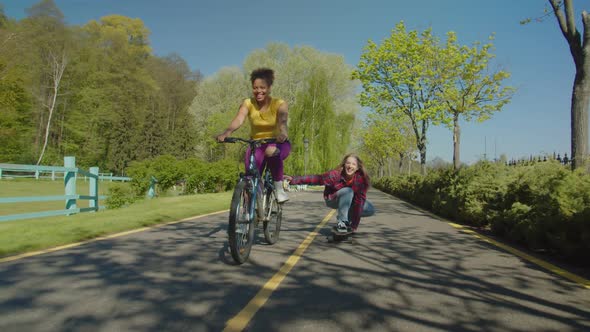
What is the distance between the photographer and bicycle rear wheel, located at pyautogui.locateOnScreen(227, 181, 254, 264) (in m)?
4.83

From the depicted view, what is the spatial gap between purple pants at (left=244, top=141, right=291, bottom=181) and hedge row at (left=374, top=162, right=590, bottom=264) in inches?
156

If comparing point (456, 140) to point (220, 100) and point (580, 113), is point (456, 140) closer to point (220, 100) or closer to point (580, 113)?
point (580, 113)

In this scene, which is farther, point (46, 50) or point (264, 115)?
point (46, 50)

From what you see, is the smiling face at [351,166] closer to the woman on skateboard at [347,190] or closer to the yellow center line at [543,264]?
the woman on skateboard at [347,190]

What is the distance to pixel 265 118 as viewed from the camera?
5.94 metres

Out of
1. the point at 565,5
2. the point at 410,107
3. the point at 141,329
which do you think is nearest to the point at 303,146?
the point at 410,107

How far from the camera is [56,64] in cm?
4328

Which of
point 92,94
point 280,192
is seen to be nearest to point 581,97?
point 280,192

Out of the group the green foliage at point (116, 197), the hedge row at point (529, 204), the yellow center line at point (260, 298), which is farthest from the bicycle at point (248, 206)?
the green foliage at point (116, 197)

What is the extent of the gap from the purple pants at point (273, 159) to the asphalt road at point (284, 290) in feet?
3.73

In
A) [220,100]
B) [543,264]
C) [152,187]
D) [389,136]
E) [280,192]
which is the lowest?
[543,264]

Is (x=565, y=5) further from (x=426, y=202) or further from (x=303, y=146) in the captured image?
(x=303, y=146)

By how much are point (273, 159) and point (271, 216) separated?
0.96 m

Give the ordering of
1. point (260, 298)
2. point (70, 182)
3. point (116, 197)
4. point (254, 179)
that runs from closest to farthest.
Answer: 1. point (260, 298)
2. point (254, 179)
3. point (70, 182)
4. point (116, 197)
